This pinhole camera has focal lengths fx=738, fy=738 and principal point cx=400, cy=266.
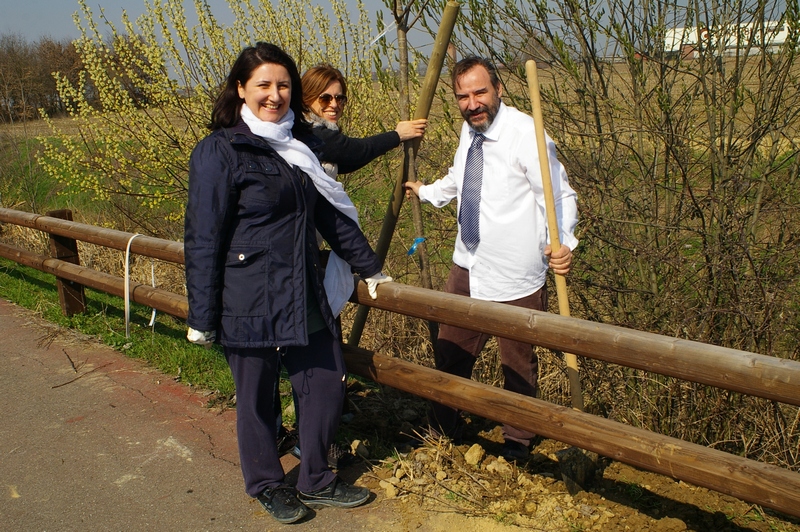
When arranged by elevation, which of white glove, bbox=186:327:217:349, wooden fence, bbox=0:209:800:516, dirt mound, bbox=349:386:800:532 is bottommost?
dirt mound, bbox=349:386:800:532

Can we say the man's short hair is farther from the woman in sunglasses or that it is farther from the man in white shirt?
the woman in sunglasses

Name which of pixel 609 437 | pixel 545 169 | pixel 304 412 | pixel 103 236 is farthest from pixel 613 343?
pixel 103 236

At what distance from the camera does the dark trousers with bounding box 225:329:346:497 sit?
334cm

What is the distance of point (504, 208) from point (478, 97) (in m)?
0.54

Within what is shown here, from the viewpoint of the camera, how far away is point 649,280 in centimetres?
437

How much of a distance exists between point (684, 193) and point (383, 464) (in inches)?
87.5

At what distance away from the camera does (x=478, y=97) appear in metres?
3.52

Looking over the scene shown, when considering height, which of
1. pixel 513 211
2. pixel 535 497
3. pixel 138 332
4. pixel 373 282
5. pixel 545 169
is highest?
pixel 545 169

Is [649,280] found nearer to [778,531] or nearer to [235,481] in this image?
[778,531]

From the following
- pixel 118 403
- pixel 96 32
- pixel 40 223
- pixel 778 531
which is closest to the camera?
pixel 778 531

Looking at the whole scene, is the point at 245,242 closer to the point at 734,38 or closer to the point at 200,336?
the point at 200,336

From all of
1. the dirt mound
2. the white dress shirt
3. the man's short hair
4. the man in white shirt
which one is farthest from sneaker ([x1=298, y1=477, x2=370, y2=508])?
the man's short hair

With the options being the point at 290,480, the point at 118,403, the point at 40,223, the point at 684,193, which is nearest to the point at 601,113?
the point at 684,193

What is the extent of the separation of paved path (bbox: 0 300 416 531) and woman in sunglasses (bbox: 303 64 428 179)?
1.64m
